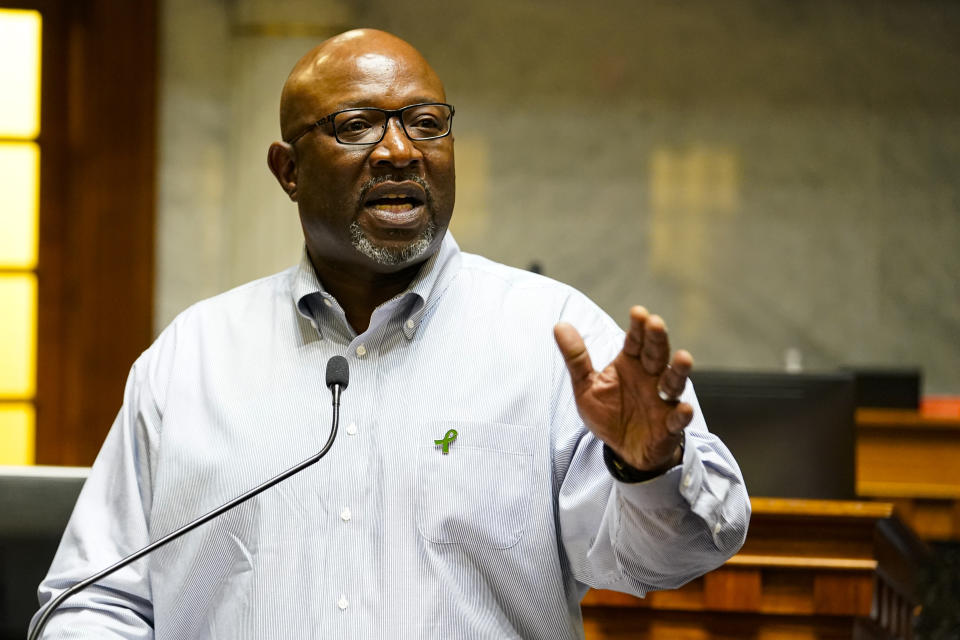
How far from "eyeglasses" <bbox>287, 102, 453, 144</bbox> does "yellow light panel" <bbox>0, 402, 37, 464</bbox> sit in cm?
281

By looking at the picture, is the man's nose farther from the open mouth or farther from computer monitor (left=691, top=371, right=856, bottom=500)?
computer monitor (left=691, top=371, right=856, bottom=500)

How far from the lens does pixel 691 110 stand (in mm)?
4148

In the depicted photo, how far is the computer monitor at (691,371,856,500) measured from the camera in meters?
2.12

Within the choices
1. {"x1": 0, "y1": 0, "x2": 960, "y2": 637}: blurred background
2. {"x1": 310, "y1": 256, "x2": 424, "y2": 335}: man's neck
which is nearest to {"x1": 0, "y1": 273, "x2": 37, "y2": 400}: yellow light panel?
{"x1": 0, "y1": 0, "x2": 960, "y2": 637}: blurred background

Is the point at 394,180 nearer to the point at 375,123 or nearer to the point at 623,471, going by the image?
the point at 375,123

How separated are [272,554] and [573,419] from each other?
45 cm

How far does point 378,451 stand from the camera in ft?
4.57

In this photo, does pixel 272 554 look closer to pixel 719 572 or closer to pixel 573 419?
pixel 573 419

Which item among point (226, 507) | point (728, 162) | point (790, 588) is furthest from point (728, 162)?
point (226, 507)

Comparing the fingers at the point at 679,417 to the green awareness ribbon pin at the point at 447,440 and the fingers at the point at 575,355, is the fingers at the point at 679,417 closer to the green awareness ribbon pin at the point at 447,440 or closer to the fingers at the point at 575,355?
the fingers at the point at 575,355

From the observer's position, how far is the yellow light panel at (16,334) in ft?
12.6

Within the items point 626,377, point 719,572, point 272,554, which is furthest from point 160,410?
point 719,572

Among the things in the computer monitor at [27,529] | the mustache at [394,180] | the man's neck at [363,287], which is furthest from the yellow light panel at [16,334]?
the mustache at [394,180]

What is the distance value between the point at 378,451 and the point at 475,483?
0.46 ft
